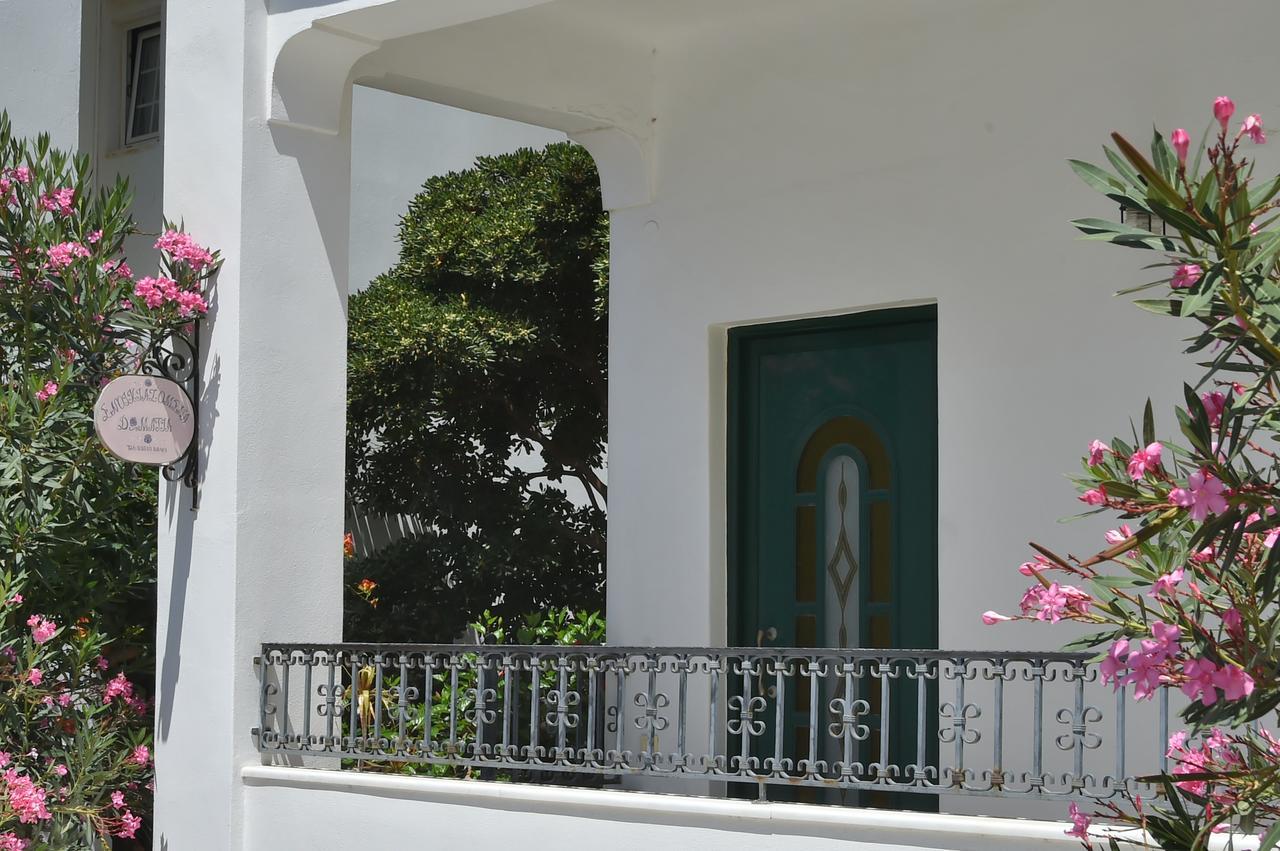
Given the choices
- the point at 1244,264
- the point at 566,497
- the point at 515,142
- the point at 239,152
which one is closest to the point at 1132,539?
the point at 1244,264

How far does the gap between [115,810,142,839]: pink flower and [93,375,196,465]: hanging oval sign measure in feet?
5.59

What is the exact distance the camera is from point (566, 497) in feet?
38.1

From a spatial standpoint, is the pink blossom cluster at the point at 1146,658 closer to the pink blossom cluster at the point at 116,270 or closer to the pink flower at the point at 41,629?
the pink blossom cluster at the point at 116,270

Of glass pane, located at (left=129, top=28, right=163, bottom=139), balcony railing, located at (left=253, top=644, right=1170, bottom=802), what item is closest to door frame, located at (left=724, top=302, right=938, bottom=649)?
balcony railing, located at (left=253, top=644, right=1170, bottom=802)

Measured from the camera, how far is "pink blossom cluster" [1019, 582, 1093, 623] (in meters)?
3.21

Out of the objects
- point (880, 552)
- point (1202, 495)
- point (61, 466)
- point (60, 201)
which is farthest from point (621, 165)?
point (1202, 495)

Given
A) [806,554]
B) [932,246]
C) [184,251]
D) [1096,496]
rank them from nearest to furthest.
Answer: [1096,496]
[184,251]
[932,246]
[806,554]

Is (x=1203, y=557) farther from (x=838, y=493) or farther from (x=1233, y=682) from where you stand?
(x=838, y=493)

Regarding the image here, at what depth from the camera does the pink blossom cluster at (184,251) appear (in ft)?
23.3

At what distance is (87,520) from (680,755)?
336cm

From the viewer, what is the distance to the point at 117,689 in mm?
7781

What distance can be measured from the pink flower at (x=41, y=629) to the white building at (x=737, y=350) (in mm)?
535

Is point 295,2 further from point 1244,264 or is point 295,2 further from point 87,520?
point 1244,264

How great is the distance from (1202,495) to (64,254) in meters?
5.62
